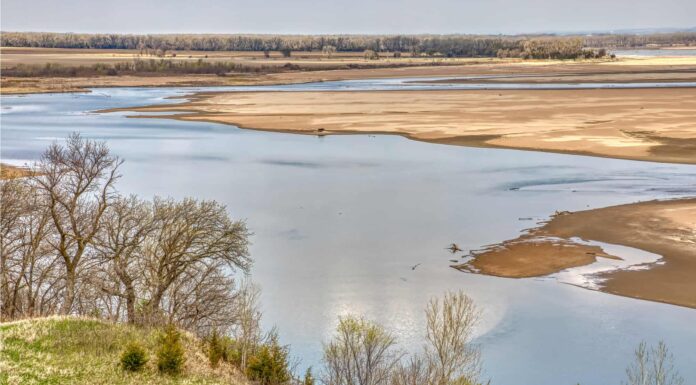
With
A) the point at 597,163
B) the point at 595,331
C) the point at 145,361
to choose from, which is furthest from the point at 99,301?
the point at 597,163

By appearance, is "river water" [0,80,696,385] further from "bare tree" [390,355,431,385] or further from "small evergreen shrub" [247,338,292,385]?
"small evergreen shrub" [247,338,292,385]

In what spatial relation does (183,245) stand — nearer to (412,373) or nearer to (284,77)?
(412,373)

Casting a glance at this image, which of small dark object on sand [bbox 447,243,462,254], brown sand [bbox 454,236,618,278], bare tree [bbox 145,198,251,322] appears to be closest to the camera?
bare tree [bbox 145,198,251,322]

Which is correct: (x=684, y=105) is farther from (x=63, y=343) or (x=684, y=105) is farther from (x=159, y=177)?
(x=63, y=343)

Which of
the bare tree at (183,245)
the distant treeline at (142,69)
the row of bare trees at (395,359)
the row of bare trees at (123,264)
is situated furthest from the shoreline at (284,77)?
the row of bare trees at (395,359)

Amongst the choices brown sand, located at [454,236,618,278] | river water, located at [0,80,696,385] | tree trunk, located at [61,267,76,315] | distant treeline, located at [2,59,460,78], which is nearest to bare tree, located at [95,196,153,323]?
tree trunk, located at [61,267,76,315]

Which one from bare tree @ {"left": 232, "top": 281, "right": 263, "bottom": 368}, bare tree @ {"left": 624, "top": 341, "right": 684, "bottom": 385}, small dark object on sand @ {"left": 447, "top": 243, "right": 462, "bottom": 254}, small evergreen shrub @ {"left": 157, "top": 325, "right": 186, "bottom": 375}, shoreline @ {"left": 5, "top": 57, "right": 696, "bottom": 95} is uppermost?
shoreline @ {"left": 5, "top": 57, "right": 696, "bottom": 95}

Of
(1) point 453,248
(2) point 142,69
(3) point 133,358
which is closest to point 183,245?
(3) point 133,358
